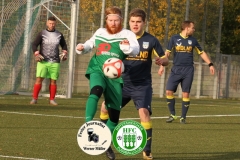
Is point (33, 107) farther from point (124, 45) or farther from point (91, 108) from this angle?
point (91, 108)

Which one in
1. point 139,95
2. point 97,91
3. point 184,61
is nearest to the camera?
point 97,91

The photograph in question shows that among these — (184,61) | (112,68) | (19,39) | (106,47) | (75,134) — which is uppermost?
(106,47)

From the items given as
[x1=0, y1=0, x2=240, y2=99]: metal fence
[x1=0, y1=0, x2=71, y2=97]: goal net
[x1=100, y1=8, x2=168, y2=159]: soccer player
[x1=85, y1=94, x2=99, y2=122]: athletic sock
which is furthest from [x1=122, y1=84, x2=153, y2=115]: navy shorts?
[x1=0, y1=0, x2=240, y2=99]: metal fence

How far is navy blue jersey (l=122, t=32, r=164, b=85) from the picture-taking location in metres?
10.6

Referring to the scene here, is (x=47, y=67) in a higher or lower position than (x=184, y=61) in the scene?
lower

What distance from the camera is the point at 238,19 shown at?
41.9m

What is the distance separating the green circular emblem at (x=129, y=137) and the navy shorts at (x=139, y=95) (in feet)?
3.22

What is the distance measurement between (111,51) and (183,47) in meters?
7.87

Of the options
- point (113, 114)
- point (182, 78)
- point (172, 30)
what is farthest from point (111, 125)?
point (172, 30)

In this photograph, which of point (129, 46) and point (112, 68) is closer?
point (112, 68)

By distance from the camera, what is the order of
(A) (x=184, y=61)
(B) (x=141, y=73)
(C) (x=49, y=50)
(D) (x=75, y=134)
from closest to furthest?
(B) (x=141, y=73) → (D) (x=75, y=134) → (A) (x=184, y=61) → (C) (x=49, y=50)

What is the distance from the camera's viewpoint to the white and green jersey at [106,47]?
31.4ft

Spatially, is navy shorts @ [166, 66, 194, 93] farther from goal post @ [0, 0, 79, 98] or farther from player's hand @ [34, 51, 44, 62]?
goal post @ [0, 0, 79, 98]

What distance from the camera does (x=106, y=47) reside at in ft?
31.7
